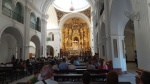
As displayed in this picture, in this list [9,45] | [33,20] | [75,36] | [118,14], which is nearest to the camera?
[118,14]

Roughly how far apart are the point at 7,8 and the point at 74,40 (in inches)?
866

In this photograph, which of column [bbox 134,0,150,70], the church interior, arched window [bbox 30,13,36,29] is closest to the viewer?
column [bbox 134,0,150,70]

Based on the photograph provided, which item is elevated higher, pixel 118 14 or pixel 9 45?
pixel 118 14

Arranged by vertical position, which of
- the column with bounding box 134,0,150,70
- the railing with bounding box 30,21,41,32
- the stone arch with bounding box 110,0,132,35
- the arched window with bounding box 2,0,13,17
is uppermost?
the arched window with bounding box 2,0,13,17

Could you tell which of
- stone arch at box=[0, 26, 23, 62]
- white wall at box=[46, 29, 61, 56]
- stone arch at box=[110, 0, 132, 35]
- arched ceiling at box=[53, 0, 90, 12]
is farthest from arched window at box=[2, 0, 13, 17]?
white wall at box=[46, 29, 61, 56]

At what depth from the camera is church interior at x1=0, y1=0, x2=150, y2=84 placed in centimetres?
450

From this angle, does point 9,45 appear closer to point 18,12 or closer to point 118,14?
point 18,12

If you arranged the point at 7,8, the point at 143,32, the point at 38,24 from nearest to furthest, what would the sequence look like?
the point at 143,32 < the point at 7,8 < the point at 38,24

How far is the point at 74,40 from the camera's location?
3300cm

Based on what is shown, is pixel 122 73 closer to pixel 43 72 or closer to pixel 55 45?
pixel 43 72

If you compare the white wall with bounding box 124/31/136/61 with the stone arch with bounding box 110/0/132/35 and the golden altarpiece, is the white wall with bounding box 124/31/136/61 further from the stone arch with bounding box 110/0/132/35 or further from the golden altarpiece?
the stone arch with bounding box 110/0/132/35

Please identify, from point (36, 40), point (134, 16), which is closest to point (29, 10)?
point (36, 40)

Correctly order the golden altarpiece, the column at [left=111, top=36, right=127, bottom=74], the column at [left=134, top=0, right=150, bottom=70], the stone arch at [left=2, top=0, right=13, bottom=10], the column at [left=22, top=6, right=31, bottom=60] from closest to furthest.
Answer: the column at [left=134, top=0, right=150, bottom=70] < the column at [left=111, top=36, right=127, bottom=74] < the stone arch at [left=2, top=0, right=13, bottom=10] < the column at [left=22, top=6, right=31, bottom=60] < the golden altarpiece

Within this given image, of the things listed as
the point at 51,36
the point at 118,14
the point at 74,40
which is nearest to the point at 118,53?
the point at 118,14
